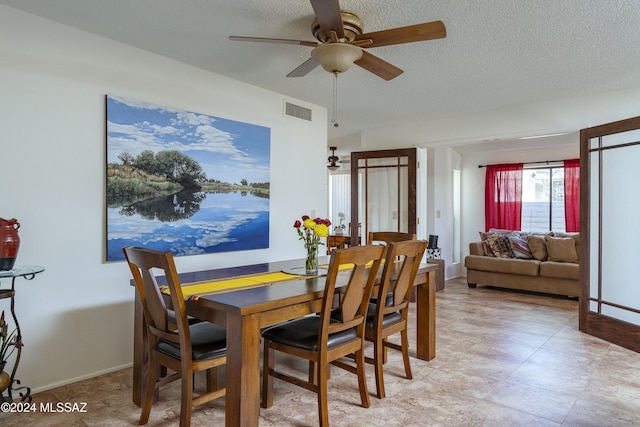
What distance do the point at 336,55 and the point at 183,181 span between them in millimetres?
1697

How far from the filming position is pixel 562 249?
18.2 ft

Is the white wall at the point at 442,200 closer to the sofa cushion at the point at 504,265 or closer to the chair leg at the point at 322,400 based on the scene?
the sofa cushion at the point at 504,265

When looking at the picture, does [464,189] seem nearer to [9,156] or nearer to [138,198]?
[138,198]

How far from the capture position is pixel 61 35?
2662mm

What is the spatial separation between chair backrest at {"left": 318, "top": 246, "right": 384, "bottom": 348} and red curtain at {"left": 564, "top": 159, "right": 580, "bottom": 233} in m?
5.41

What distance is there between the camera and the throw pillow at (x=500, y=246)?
602 cm

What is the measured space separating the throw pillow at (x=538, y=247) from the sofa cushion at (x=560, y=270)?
0.57 feet

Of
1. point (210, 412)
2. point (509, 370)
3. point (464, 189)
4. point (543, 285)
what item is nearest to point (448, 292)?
point (543, 285)

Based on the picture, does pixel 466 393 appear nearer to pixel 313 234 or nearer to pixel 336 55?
pixel 313 234

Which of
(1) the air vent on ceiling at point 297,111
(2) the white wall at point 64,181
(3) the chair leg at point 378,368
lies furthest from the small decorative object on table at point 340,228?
(3) the chair leg at point 378,368

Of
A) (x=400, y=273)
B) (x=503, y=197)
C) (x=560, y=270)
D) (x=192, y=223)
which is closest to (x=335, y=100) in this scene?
(x=192, y=223)

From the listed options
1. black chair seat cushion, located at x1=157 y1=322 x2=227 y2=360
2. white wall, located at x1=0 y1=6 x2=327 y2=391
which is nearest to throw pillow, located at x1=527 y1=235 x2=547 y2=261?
white wall, located at x1=0 y1=6 x2=327 y2=391

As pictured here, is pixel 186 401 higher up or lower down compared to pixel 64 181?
lower down

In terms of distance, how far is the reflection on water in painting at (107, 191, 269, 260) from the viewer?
9.65ft
